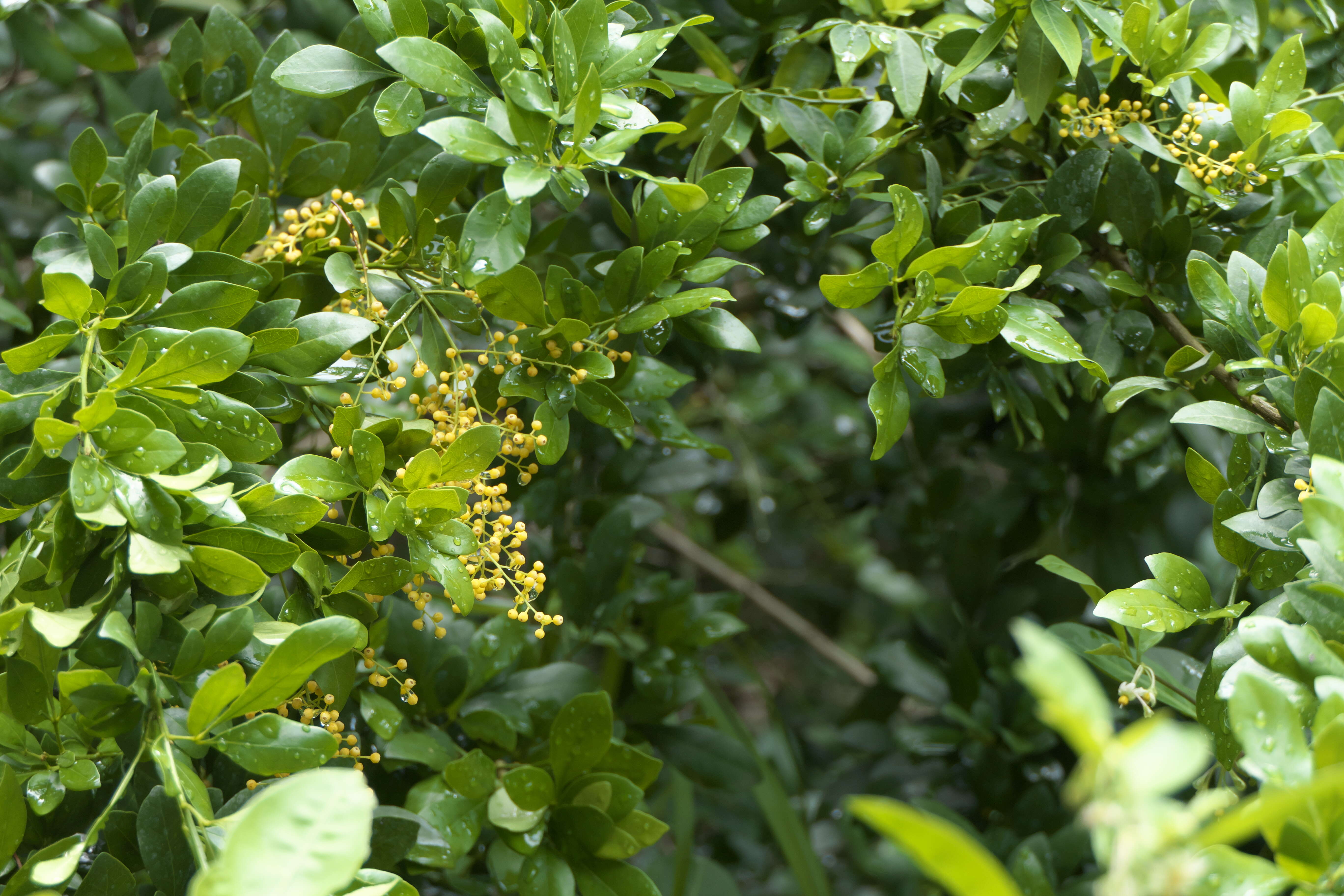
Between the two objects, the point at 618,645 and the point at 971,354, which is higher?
the point at 971,354

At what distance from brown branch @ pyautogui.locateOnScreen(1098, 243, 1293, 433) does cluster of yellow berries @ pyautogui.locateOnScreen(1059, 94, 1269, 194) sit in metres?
0.09

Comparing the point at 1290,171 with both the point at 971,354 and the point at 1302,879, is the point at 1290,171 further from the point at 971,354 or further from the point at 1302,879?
the point at 1302,879

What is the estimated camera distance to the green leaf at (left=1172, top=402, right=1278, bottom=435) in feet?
1.98

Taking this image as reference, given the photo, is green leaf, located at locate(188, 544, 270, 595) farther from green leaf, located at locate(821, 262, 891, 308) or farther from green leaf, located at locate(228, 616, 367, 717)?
green leaf, located at locate(821, 262, 891, 308)

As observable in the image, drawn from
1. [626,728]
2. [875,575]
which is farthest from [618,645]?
[875,575]

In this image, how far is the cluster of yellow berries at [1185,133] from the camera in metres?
0.69

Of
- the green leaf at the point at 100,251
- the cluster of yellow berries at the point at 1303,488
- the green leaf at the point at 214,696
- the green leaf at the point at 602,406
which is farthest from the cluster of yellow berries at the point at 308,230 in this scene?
the cluster of yellow berries at the point at 1303,488

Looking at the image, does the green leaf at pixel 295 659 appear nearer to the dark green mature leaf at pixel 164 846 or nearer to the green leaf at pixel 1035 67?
the dark green mature leaf at pixel 164 846

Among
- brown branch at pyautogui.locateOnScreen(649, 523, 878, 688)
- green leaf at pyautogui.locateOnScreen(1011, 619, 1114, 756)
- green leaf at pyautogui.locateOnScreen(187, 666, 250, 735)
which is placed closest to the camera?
green leaf at pyautogui.locateOnScreen(1011, 619, 1114, 756)

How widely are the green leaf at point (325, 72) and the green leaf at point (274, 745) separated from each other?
0.42 m

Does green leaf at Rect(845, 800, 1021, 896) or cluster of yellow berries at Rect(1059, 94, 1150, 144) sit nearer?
green leaf at Rect(845, 800, 1021, 896)

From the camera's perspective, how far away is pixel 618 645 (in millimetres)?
990

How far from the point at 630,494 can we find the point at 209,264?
58cm

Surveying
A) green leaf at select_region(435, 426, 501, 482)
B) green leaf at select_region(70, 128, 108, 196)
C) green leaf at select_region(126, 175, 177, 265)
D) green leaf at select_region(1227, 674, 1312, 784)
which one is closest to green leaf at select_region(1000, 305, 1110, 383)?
green leaf at select_region(1227, 674, 1312, 784)
